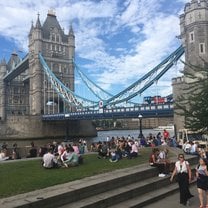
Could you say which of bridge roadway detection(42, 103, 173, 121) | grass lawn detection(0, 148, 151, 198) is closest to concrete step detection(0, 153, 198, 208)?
grass lawn detection(0, 148, 151, 198)

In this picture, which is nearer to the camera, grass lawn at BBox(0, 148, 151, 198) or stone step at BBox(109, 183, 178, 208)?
grass lawn at BBox(0, 148, 151, 198)

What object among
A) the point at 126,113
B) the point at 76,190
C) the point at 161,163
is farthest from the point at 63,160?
the point at 126,113

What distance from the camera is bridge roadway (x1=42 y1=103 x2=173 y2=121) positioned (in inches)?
1738

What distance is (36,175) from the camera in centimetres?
992

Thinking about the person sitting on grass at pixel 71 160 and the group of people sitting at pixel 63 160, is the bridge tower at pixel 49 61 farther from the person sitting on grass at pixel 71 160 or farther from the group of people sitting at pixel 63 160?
the person sitting on grass at pixel 71 160

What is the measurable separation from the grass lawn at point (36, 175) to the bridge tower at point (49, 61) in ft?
226

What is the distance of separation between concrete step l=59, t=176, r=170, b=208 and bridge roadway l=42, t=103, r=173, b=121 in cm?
3348

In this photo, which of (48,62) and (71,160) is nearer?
(71,160)

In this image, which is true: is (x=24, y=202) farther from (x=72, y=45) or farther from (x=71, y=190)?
(x=72, y=45)

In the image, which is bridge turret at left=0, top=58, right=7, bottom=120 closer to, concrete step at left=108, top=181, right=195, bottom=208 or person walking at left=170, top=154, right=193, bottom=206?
concrete step at left=108, top=181, right=195, bottom=208

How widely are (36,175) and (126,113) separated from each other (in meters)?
41.1

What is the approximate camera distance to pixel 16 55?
116625 millimetres

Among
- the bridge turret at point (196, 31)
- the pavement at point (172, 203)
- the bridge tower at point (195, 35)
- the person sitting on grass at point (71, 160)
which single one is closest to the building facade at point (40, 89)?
the bridge tower at point (195, 35)

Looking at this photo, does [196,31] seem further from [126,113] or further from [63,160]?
[63,160]
